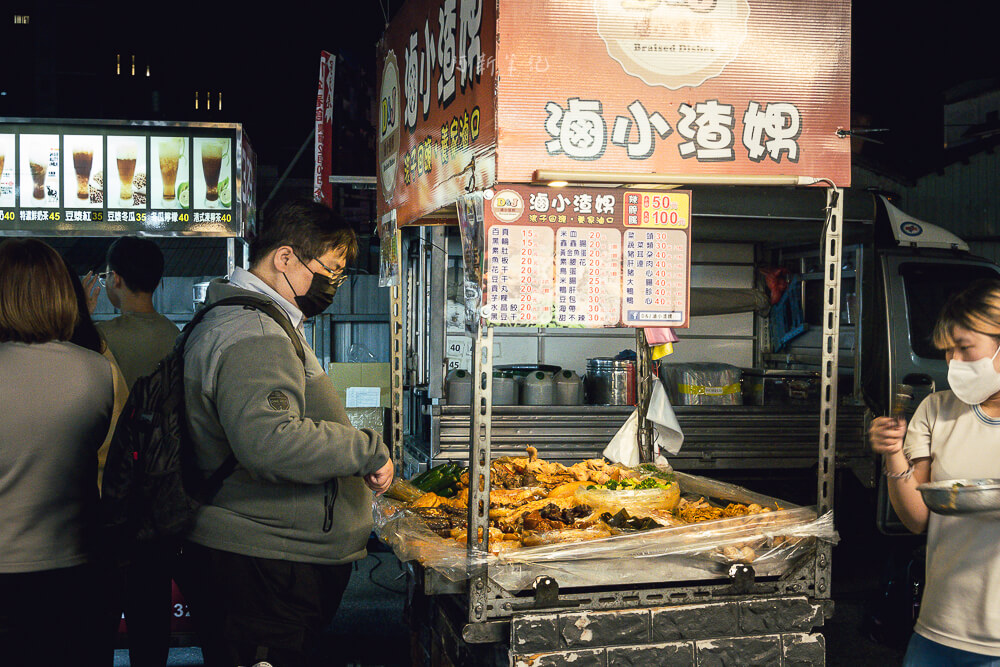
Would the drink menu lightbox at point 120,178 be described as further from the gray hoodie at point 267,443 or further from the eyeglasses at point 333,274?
the gray hoodie at point 267,443

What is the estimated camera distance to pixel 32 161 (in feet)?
25.2

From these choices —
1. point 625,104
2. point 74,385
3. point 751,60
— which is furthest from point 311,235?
point 751,60

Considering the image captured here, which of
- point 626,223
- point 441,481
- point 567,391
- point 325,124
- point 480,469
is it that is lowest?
point 441,481

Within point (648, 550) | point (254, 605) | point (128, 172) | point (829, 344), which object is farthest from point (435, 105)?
point (128, 172)

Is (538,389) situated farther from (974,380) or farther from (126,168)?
(974,380)

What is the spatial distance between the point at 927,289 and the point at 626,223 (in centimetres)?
502

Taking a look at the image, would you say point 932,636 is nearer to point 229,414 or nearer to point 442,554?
point 442,554

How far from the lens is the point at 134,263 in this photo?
451 centimetres

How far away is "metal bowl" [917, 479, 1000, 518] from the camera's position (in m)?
2.30

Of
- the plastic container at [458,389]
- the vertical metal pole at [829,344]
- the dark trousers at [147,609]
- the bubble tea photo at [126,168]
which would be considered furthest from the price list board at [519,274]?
the bubble tea photo at [126,168]

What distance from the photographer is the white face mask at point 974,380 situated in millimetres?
2430

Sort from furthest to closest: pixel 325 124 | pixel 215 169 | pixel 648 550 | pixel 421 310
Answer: pixel 421 310 → pixel 325 124 → pixel 215 169 → pixel 648 550

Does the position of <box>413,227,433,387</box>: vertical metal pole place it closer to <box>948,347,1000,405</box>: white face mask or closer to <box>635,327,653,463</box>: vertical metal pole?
<box>635,327,653,463</box>: vertical metal pole

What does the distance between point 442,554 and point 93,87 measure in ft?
73.2
